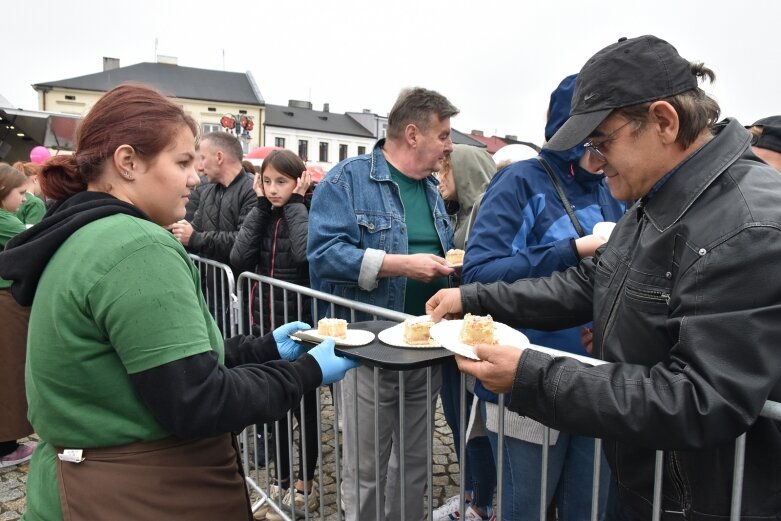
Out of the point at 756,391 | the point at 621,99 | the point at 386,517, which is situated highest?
the point at 621,99

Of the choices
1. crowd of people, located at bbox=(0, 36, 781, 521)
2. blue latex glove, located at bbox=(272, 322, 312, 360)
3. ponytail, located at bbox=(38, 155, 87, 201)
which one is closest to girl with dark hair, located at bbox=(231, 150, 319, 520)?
blue latex glove, located at bbox=(272, 322, 312, 360)

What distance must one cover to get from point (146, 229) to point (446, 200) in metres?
3.02

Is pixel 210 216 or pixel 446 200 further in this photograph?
pixel 210 216

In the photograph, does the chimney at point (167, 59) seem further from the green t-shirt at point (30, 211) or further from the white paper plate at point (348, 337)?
the white paper plate at point (348, 337)

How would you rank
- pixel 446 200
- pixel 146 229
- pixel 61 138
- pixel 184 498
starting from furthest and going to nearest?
pixel 61 138 < pixel 446 200 < pixel 184 498 < pixel 146 229

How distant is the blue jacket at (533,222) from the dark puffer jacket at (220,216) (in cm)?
273

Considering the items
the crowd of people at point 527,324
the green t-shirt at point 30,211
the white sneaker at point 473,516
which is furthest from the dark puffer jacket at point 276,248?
the green t-shirt at point 30,211

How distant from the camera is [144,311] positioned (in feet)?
4.46

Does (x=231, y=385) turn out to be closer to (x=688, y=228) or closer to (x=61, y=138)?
(x=688, y=228)

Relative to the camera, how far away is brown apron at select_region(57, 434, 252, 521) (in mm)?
1501

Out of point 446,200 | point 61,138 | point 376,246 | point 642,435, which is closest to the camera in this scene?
point 642,435

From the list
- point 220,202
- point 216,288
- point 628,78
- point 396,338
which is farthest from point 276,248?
point 628,78

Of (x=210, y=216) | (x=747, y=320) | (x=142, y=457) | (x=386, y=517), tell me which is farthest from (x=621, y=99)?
(x=210, y=216)

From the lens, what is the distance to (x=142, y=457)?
1.52 metres
